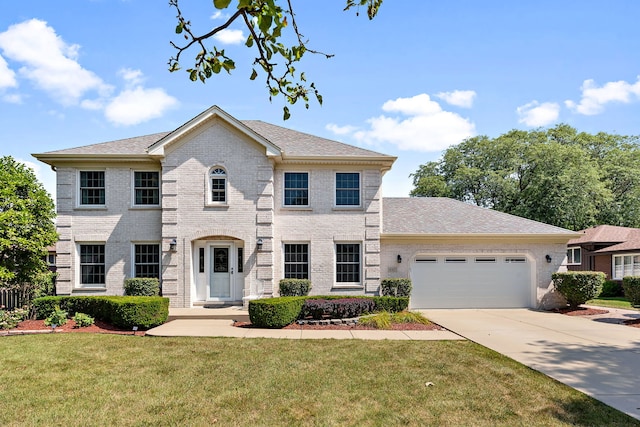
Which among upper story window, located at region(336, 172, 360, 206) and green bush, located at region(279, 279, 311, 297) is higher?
upper story window, located at region(336, 172, 360, 206)

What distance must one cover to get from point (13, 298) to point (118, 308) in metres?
4.69

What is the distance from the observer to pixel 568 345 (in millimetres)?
10055

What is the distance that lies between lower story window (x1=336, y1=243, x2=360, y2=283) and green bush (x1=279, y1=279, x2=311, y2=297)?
5.04 ft

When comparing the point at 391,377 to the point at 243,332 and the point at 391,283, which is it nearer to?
the point at 243,332

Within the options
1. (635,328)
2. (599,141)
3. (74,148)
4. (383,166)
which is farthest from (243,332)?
(599,141)

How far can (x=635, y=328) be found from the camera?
42.0 feet

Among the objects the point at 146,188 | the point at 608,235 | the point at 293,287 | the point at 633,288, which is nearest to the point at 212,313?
the point at 293,287

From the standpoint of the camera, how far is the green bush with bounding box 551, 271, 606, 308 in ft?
51.9

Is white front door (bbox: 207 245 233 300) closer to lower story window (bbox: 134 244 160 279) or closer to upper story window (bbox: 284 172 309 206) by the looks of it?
lower story window (bbox: 134 244 160 279)

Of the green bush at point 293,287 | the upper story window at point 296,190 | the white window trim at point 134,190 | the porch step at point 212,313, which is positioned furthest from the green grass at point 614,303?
the white window trim at point 134,190

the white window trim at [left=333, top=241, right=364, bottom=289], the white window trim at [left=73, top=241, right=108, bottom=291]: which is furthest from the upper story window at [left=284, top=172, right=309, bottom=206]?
the white window trim at [left=73, top=241, right=108, bottom=291]

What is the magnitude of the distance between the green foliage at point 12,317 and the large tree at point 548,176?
33.5 metres

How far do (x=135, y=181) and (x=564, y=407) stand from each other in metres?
15.6

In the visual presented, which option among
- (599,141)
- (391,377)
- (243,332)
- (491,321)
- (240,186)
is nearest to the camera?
(391,377)
